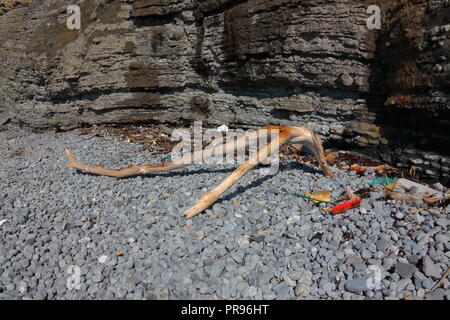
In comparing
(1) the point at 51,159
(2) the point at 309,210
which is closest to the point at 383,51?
(2) the point at 309,210

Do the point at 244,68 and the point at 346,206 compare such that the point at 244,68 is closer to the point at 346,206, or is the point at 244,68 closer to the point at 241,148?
the point at 241,148

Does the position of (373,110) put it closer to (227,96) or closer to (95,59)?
(227,96)

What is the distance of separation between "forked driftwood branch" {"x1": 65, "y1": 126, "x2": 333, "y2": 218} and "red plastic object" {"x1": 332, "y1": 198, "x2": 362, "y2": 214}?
4.27 ft

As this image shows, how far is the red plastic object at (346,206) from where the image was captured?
14.1ft

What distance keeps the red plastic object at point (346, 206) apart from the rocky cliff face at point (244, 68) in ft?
5.98

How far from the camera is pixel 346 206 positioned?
4.32 m

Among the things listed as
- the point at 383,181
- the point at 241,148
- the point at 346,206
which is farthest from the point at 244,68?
the point at 346,206

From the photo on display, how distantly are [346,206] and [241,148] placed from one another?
80.8 inches

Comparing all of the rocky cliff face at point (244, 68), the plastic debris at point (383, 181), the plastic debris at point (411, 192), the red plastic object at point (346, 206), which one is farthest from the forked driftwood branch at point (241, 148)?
the rocky cliff face at point (244, 68)

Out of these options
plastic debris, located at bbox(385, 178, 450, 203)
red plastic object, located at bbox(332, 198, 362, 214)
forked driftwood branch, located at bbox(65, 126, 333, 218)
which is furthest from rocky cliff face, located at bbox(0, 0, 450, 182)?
red plastic object, located at bbox(332, 198, 362, 214)

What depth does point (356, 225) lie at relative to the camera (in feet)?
12.9

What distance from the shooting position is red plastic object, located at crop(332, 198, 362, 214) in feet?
14.1

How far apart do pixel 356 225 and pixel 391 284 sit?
104cm

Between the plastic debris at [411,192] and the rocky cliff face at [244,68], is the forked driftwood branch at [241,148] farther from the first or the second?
the rocky cliff face at [244,68]
